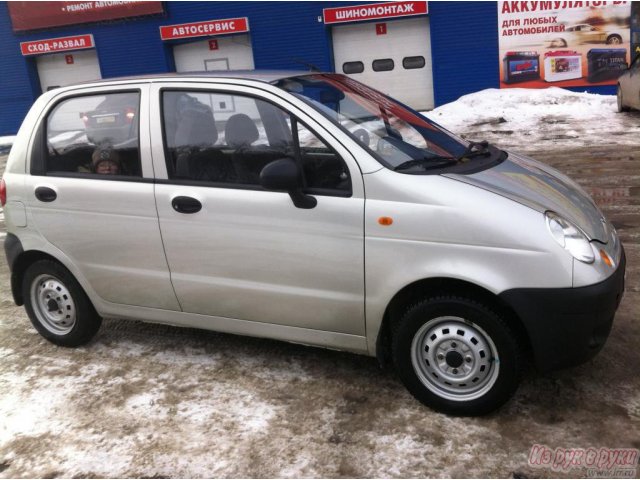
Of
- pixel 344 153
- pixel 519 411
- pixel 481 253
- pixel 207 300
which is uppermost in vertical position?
pixel 344 153

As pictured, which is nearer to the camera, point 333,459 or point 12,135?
point 333,459

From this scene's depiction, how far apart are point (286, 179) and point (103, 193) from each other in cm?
137

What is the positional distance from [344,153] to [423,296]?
0.84 m

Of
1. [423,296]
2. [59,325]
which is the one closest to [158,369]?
[59,325]

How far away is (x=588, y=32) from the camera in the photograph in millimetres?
16781

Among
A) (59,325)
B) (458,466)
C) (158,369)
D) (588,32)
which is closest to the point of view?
(458,466)

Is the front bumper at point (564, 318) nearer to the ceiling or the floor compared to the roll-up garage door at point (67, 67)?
nearer to the floor

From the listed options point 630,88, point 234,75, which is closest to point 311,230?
point 234,75

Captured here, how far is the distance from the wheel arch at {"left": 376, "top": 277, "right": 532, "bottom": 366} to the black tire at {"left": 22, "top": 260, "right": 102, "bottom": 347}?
2.14 metres

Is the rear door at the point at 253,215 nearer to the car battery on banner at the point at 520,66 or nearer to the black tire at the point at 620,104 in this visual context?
the black tire at the point at 620,104

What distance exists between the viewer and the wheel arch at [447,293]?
3123 mm

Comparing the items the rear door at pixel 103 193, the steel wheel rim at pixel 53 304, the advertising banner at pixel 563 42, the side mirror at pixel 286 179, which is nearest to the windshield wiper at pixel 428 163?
the side mirror at pixel 286 179

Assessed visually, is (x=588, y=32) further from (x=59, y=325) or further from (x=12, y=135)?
(x=12, y=135)

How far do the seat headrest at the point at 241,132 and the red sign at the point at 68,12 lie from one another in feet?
59.1
